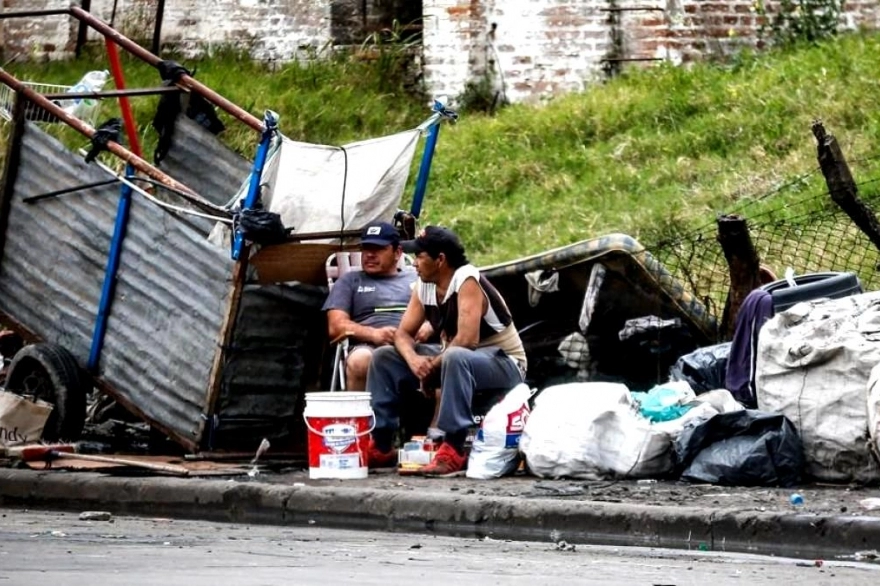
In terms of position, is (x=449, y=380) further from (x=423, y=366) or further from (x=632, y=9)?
(x=632, y=9)

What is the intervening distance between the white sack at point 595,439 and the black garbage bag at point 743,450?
178 mm

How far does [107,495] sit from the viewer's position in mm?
9633

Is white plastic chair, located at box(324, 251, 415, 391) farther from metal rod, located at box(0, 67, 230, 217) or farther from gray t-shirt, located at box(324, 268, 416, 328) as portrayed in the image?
metal rod, located at box(0, 67, 230, 217)

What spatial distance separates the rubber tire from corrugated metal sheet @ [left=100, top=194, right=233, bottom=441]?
292 centimetres

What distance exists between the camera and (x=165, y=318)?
10617 millimetres

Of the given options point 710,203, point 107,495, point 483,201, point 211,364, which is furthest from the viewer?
point 483,201

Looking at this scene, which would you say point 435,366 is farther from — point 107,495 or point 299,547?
point 299,547

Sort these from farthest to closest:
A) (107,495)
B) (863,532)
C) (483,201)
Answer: (483,201), (107,495), (863,532)

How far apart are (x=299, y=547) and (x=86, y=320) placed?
3868 mm

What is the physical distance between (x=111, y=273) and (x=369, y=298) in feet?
4.82

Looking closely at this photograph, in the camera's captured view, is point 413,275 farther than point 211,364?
Yes

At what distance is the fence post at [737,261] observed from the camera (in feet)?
34.6

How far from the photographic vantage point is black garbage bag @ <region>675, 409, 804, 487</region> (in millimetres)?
8898

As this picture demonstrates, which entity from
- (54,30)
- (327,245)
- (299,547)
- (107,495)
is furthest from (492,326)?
(54,30)
